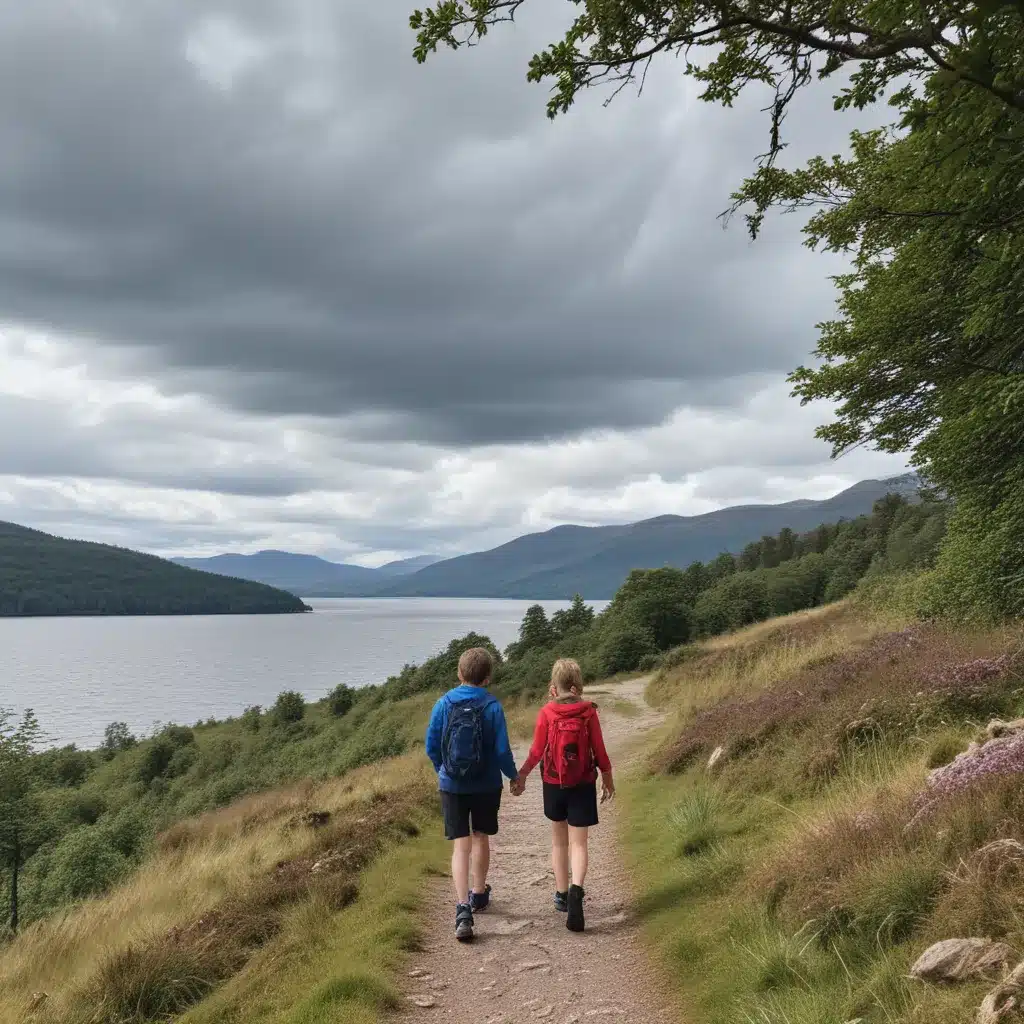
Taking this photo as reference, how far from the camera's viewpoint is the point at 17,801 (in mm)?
24297

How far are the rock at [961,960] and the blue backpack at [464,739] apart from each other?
→ 3.56 metres

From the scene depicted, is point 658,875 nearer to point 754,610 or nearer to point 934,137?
point 934,137

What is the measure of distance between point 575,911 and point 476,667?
241 cm

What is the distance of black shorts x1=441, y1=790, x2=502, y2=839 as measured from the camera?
6.37 meters

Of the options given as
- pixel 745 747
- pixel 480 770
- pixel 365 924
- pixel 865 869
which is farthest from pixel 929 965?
pixel 745 747

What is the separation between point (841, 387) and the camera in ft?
44.5

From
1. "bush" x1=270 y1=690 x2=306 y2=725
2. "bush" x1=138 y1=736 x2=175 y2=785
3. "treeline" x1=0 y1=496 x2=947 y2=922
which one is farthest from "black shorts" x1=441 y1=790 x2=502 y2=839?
"bush" x1=270 y1=690 x2=306 y2=725

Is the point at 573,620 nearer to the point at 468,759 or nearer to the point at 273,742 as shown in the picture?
the point at 273,742

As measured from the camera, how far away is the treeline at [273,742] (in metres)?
24.1

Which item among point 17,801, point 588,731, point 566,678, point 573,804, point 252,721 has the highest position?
point 566,678

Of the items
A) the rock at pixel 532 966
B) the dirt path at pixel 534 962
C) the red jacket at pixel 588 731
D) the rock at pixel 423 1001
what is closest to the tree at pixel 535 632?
the dirt path at pixel 534 962

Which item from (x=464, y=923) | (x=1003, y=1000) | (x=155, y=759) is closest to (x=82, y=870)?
(x=464, y=923)

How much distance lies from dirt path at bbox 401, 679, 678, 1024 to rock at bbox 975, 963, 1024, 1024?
233 centimetres

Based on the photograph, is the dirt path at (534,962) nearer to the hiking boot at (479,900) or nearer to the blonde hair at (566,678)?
the hiking boot at (479,900)
